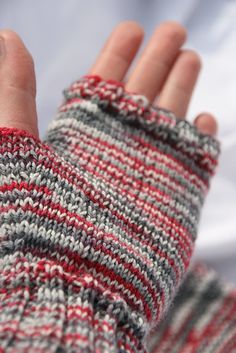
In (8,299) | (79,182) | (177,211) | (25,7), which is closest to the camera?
(8,299)

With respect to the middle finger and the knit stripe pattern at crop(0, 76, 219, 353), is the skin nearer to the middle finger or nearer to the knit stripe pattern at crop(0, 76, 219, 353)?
the middle finger

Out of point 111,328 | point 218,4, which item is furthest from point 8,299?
point 218,4

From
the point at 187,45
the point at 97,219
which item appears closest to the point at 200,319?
the point at 97,219

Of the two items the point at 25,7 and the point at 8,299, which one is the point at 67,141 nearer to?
the point at 8,299

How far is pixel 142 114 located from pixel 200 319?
411 mm

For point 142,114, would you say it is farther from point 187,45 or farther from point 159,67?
point 187,45

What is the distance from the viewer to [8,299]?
1.84 ft

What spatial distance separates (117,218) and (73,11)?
574 mm

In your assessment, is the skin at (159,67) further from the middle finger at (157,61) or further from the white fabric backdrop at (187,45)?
the white fabric backdrop at (187,45)

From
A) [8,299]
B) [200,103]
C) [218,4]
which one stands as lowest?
[8,299]

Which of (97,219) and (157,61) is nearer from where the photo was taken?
(97,219)

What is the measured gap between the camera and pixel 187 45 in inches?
44.4

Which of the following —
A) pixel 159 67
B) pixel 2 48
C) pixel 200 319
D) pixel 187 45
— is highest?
pixel 187 45

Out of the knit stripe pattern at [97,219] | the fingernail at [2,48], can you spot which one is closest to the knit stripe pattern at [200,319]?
the knit stripe pattern at [97,219]
